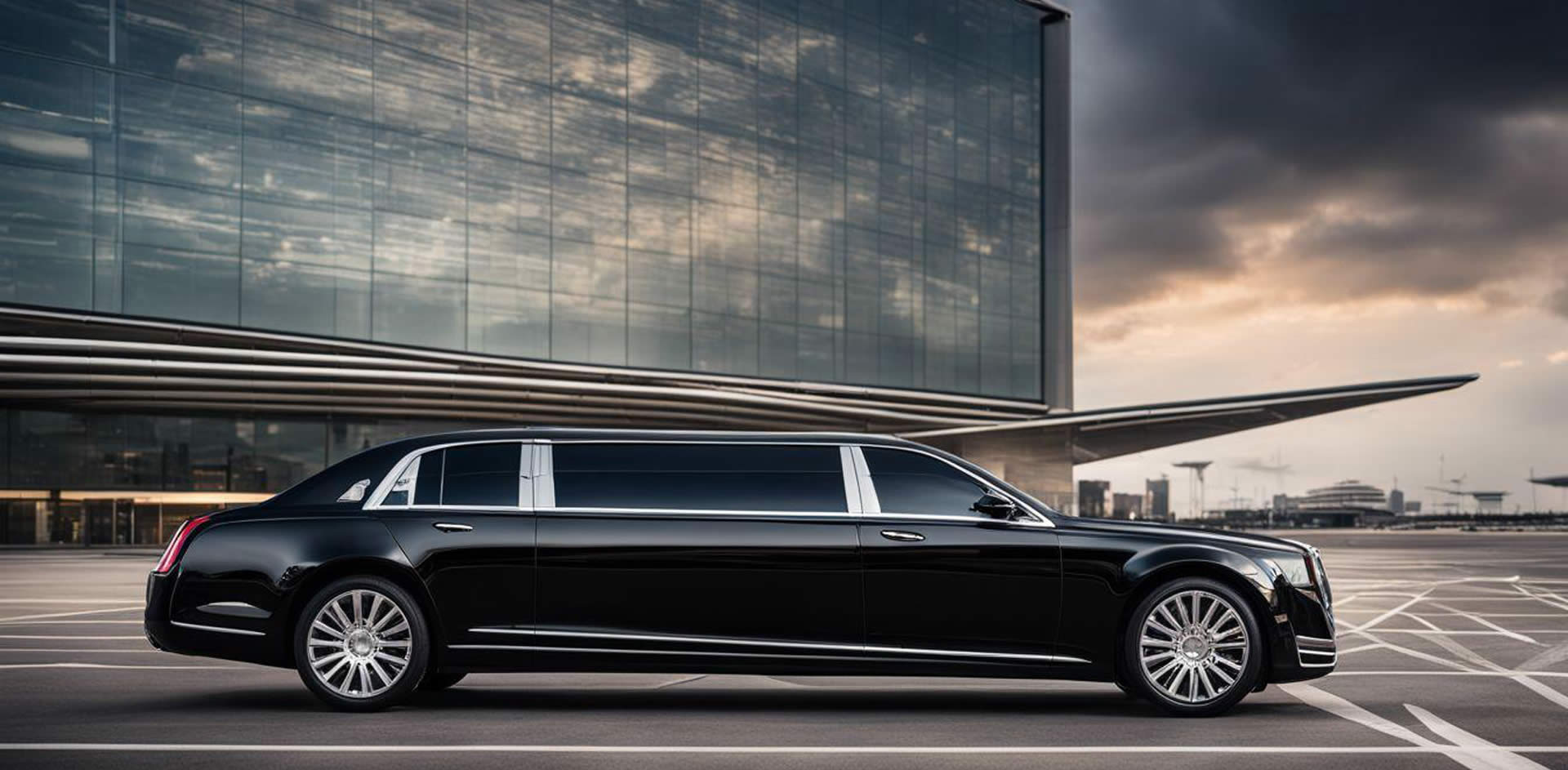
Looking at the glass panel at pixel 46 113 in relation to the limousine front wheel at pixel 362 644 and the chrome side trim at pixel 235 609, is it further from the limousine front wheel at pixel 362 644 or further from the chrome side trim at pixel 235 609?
the limousine front wheel at pixel 362 644

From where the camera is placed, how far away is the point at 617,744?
721cm

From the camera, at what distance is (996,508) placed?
8461mm

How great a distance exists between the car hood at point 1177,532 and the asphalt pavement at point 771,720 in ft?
3.25

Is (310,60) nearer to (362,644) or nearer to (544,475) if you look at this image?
(544,475)

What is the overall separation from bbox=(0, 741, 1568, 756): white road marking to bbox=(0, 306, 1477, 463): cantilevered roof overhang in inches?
1333

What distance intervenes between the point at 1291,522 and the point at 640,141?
10929 centimetres

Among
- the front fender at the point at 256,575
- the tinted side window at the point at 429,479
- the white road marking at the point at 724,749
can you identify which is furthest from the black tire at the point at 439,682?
the white road marking at the point at 724,749

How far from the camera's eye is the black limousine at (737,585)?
8398 mm

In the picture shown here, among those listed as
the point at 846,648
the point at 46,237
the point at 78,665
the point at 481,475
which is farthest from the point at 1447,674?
the point at 46,237

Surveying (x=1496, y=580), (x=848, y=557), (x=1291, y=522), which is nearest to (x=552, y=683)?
(x=848, y=557)

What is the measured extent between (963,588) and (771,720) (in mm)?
1367

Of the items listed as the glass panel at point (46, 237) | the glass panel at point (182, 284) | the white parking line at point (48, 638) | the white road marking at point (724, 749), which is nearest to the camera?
the white road marking at point (724, 749)

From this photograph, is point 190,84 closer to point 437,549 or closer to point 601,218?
point 601,218

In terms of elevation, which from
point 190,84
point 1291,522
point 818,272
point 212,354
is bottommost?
point 1291,522
